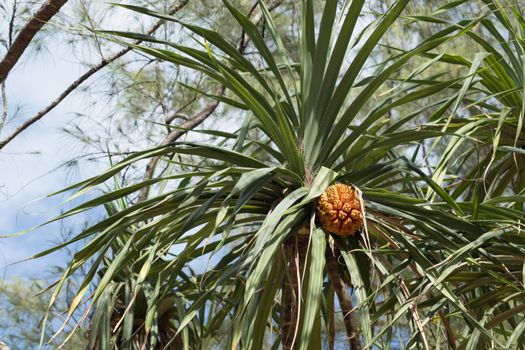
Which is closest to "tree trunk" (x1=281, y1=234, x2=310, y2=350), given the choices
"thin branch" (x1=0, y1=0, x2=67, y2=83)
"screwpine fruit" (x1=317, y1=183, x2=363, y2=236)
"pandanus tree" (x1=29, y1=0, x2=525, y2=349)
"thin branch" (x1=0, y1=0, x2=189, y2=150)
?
"pandanus tree" (x1=29, y1=0, x2=525, y2=349)

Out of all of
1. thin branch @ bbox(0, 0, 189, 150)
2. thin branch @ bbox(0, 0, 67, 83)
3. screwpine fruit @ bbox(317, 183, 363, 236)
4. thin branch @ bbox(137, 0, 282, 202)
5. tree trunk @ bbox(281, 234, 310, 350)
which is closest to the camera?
screwpine fruit @ bbox(317, 183, 363, 236)

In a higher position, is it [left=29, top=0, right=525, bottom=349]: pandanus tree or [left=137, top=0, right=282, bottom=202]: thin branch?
[left=137, top=0, right=282, bottom=202]: thin branch

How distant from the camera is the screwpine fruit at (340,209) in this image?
7.89 ft

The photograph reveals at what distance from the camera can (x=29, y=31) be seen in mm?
2914

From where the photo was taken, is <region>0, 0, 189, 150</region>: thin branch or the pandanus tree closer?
the pandanus tree

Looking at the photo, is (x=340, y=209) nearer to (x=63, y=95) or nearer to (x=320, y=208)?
(x=320, y=208)

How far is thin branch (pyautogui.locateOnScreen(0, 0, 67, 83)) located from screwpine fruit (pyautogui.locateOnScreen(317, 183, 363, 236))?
1.06m

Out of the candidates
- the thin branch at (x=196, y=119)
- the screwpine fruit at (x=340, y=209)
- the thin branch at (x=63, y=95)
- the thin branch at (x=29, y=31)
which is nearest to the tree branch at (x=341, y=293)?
the screwpine fruit at (x=340, y=209)

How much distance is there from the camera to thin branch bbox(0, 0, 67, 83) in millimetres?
2826

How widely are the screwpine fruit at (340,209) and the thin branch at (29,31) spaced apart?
1058 millimetres

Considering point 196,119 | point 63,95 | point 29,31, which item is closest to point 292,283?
point 29,31

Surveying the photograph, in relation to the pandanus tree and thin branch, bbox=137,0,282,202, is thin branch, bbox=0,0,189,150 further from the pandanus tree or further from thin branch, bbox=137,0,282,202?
the pandanus tree

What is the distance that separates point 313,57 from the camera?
2615 mm

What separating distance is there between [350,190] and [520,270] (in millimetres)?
626
